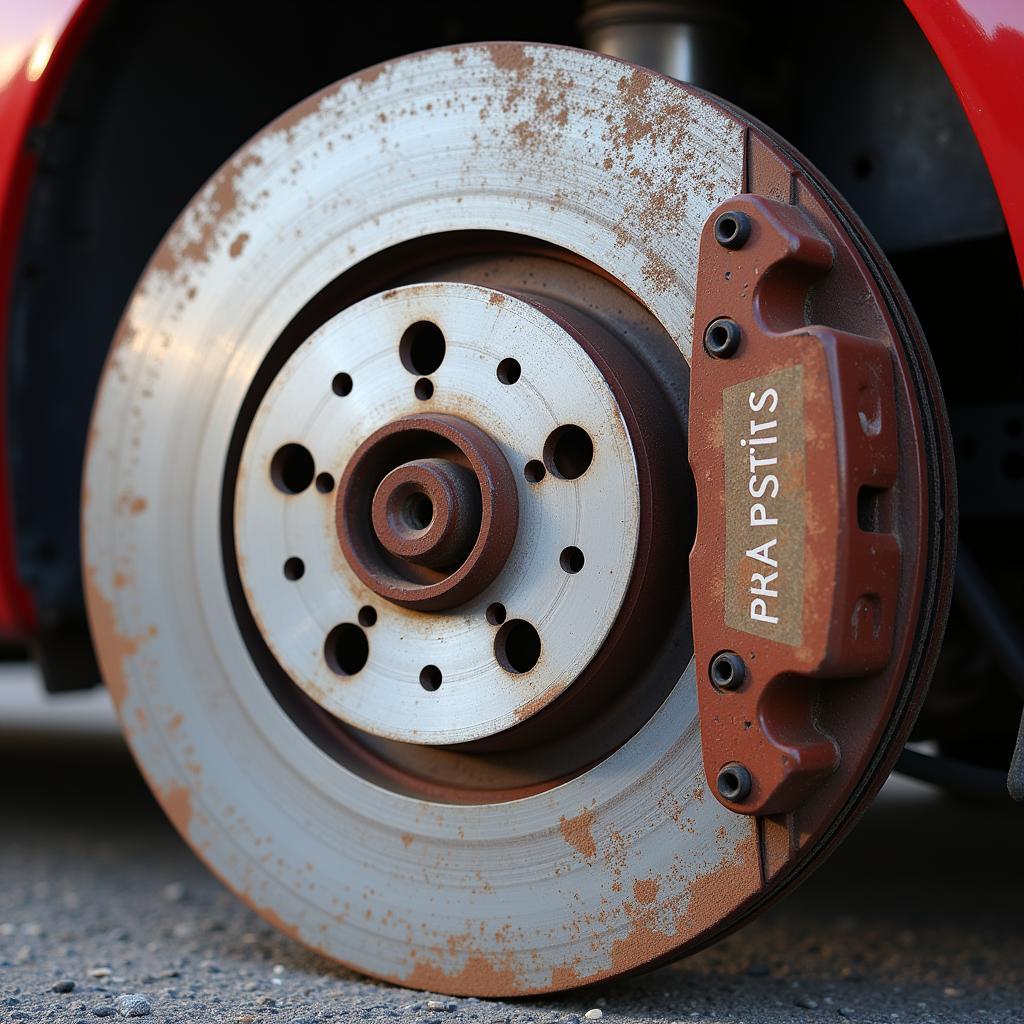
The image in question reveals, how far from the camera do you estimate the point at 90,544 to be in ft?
4.78

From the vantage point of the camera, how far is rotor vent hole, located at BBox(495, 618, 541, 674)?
1.15 meters

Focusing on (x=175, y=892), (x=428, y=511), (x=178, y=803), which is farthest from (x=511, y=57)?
(x=175, y=892)

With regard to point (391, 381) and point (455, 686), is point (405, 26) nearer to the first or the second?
point (391, 381)

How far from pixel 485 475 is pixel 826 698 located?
0.33 m

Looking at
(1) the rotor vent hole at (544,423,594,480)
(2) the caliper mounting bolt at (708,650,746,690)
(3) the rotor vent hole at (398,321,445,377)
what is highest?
(3) the rotor vent hole at (398,321,445,377)

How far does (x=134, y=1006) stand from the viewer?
1.15m

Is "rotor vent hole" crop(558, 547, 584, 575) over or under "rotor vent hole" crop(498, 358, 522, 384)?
under

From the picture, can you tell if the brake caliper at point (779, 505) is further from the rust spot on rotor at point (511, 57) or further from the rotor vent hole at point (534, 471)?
the rust spot on rotor at point (511, 57)

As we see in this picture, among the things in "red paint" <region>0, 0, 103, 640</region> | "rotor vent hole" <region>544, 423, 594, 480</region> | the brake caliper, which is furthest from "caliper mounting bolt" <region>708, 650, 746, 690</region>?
"red paint" <region>0, 0, 103, 640</region>

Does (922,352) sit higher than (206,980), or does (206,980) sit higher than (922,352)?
(922,352)

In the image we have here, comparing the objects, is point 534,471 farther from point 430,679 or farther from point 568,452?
point 430,679

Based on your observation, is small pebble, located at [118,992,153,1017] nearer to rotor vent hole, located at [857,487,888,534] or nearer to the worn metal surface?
the worn metal surface

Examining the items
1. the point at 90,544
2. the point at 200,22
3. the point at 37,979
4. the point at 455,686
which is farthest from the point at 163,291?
the point at 37,979

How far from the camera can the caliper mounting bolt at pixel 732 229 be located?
3.32ft
